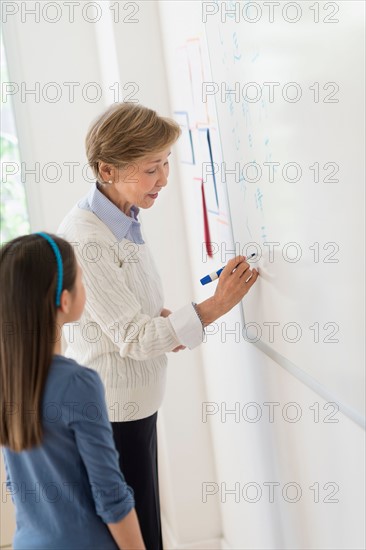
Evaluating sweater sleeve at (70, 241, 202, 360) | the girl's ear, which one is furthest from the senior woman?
the girl's ear

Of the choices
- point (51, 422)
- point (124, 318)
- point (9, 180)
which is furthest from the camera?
point (9, 180)

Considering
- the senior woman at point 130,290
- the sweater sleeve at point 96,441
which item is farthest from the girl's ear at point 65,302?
the senior woman at point 130,290

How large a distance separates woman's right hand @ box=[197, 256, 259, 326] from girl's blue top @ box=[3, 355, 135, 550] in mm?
518

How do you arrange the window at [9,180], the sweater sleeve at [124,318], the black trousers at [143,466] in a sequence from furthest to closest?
the window at [9,180], the black trousers at [143,466], the sweater sleeve at [124,318]

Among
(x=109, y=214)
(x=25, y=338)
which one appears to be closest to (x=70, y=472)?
(x=25, y=338)

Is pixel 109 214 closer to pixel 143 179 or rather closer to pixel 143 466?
pixel 143 179

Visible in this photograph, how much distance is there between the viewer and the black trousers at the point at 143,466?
204 centimetres

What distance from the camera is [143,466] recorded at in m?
2.07

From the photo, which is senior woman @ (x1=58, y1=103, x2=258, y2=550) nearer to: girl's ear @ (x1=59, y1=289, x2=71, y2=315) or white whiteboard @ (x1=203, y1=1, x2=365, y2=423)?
white whiteboard @ (x1=203, y1=1, x2=365, y2=423)

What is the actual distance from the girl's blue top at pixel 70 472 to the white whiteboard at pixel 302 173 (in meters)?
0.44

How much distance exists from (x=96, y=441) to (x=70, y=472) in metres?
0.08

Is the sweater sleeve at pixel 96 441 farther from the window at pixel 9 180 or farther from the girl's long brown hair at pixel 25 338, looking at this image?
the window at pixel 9 180

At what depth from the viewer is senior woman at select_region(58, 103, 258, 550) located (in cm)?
187

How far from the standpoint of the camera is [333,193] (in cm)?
137
